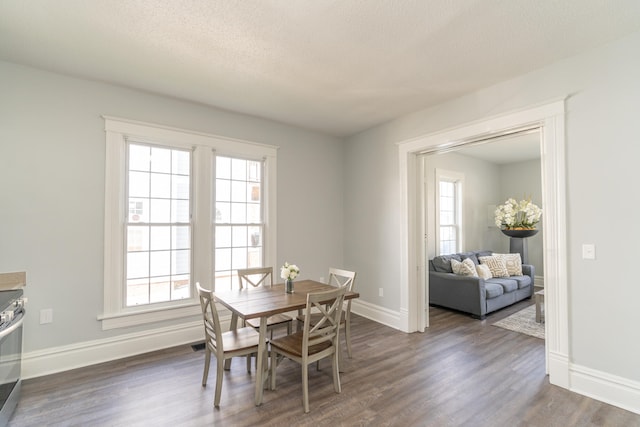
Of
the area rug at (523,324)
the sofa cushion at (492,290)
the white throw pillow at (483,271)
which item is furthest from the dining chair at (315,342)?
the white throw pillow at (483,271)

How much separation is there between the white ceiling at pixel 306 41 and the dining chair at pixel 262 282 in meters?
2.05

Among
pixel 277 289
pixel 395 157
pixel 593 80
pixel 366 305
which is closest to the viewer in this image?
pixel 593 80

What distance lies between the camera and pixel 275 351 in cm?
252

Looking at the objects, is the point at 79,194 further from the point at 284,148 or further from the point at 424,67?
the point at 424,67

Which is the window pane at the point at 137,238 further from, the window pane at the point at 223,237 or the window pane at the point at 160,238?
the window pane at the point at 223,237

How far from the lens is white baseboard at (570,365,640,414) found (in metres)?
2.22

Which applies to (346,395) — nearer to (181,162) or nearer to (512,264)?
(181,162)

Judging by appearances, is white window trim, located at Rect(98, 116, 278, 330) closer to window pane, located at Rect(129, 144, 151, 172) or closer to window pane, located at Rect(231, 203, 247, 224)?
window pane, located at Rect(129, 144, 151, 172)

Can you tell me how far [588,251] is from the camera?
2.46 metres

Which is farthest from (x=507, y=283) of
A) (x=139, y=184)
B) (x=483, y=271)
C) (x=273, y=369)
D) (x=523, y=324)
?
(x=139, y=184)

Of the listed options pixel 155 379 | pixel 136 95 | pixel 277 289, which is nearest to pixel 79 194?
pixel 136 95

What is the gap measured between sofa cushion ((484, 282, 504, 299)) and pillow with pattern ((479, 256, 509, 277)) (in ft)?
2.34

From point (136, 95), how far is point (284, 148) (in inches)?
75.0

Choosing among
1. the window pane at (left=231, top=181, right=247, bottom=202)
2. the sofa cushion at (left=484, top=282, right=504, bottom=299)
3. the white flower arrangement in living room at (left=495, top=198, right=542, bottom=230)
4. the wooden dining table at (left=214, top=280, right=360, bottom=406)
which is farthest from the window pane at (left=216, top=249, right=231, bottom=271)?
the white flower arrangement in living room at (left=495, top=198, right=542, bottom=230)
